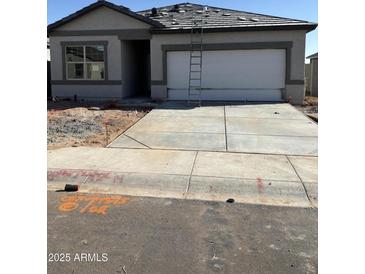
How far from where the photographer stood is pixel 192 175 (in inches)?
259

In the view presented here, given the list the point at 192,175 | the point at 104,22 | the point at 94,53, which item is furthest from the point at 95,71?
the point at 192,175

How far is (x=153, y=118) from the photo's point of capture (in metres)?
12.4

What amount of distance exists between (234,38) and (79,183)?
1236 centimetres

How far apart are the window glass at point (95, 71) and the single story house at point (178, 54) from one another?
0.05 m

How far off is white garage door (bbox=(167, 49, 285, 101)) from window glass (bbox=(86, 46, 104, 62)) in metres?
3.31

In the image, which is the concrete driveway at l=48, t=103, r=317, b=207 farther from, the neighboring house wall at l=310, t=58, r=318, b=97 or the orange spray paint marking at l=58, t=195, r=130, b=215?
the neighboring house wall at l=310, t=58, r=318, b=97

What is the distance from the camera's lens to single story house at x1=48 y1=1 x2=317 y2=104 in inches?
653

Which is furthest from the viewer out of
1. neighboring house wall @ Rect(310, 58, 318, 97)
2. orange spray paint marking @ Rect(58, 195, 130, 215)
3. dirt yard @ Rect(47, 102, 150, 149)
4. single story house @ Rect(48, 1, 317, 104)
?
neighboring house wall @ Rect(310, 58, 318, 97)

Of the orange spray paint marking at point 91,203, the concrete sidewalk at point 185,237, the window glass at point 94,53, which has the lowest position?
the concrete sidewalk at point 185,237

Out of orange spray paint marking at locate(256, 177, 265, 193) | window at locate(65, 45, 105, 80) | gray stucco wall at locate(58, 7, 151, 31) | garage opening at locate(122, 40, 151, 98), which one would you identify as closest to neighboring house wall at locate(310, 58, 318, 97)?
garage opening at locate(122, 40, 151, 98)

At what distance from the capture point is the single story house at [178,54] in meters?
16.6

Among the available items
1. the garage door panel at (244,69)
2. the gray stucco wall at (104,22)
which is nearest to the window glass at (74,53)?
the gray stucco wall at (104,22)

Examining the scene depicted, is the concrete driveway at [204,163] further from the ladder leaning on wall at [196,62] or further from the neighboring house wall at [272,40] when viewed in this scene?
the ladder leaning on wall at [196,62]
